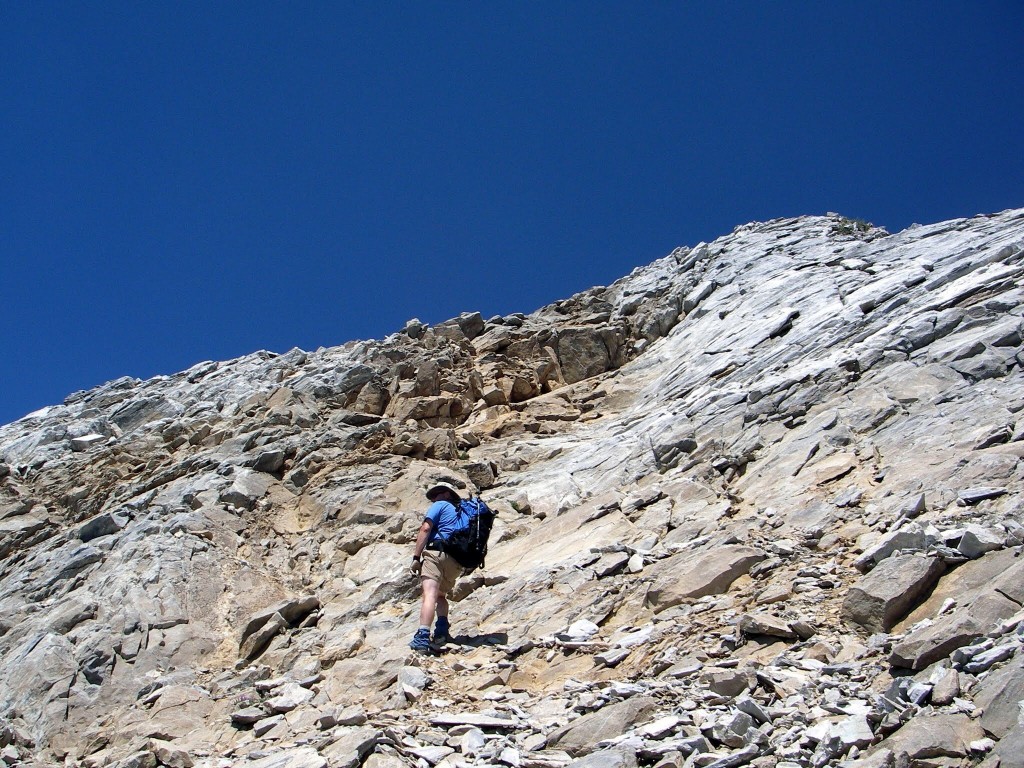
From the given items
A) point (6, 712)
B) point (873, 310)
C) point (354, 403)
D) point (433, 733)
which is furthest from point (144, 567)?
point (873, 310)

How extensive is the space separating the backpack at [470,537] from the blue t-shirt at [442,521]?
6cm

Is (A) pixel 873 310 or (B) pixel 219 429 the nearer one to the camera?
(A) pixel 873 310

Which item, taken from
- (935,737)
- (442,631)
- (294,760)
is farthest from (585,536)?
(935,737)

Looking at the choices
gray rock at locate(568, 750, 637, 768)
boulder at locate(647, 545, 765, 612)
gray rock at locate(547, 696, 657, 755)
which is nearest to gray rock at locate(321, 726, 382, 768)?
gray rock at locate(547, 696, 657, 755)

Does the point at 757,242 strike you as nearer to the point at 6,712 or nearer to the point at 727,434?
the point at 727,434

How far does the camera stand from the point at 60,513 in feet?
61.6

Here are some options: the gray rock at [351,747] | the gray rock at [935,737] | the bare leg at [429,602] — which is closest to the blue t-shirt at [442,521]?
the bare leg at [429,602]

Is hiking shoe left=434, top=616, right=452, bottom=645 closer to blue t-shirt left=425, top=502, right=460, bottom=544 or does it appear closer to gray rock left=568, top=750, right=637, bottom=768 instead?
blue t-shirt left=425, top=502, right=460, bottom=544

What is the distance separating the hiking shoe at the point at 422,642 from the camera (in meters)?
10.3

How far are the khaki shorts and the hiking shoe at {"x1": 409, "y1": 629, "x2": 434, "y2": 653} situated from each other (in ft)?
2.42

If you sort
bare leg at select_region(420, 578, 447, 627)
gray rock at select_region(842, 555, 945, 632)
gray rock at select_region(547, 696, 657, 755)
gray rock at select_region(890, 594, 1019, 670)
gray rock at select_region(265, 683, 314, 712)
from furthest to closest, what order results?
bare leg at select_region(420, 578, 447, 627) → gray rock at select_region(265, 683, 314, 712) → gray rock at select_region(842, 555, 945, 632) → gray rock at select_region(547, 696, 657, 755) → gray rock at select_region(890, 594, 1019, 670)

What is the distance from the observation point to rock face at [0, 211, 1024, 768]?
7090 mm

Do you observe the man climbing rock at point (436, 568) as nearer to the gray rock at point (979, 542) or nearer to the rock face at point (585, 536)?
the rock face at point (585, 536)

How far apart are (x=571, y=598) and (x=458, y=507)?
1.97 meters
